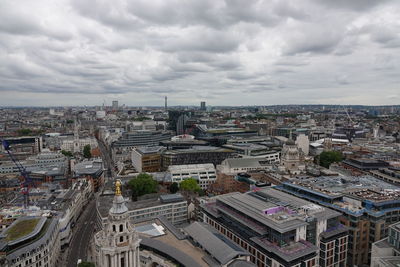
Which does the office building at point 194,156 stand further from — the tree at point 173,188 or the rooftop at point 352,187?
the rooftop at point 352,187

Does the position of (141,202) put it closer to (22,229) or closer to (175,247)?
(22,229)

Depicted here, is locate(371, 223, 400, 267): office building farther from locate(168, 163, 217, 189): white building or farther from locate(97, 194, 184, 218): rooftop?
locate(168, 163, 217, 189): white building

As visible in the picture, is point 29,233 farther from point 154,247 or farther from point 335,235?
point 335,235

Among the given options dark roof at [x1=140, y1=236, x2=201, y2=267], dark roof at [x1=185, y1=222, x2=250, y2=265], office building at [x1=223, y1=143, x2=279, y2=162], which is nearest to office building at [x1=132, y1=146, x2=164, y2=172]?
A: office building at [x1=223, y1=143, x2=279, y2=162]

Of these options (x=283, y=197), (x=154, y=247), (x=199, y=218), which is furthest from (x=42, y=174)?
(x=283, y=197)

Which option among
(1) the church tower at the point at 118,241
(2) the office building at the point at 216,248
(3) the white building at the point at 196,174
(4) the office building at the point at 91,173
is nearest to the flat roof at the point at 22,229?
(2) the office building at the point at 216,248

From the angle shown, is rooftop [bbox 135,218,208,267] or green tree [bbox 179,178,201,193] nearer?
rooftop [bbox 135,218,208,267]

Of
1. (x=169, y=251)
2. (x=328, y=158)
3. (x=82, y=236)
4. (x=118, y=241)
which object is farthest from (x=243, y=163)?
(x=118, y=241)
